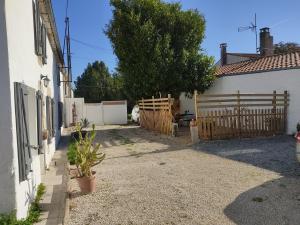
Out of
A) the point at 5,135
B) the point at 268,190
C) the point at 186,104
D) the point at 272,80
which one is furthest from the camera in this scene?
the point at 186,104

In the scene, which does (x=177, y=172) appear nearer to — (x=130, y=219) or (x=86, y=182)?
(x=86, y=182)

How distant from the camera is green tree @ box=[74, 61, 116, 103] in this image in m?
46.9

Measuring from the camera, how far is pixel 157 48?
20.4 m

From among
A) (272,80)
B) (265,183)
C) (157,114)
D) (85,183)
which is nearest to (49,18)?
(85,183)

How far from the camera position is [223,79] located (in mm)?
21016

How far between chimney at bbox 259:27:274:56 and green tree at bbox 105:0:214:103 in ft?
16.2

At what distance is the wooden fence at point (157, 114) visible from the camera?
17547 millimetres

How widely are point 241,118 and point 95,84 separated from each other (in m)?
35.6

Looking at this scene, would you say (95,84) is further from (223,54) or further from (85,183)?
(85,183)

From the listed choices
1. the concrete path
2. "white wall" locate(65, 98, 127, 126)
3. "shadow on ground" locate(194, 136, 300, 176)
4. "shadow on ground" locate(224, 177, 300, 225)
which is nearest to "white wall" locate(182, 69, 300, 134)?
"shadow on ground" locate(194, 136, 300, 176)

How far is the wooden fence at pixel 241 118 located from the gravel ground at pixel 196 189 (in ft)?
7.38

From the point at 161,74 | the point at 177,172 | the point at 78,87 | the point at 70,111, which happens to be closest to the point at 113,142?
the point at 161,74

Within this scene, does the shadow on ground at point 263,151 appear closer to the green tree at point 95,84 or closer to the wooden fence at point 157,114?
the wooden fence at point 157,114

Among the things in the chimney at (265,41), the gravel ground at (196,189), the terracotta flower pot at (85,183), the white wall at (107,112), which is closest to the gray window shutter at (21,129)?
the gravel ground at (196,189)
